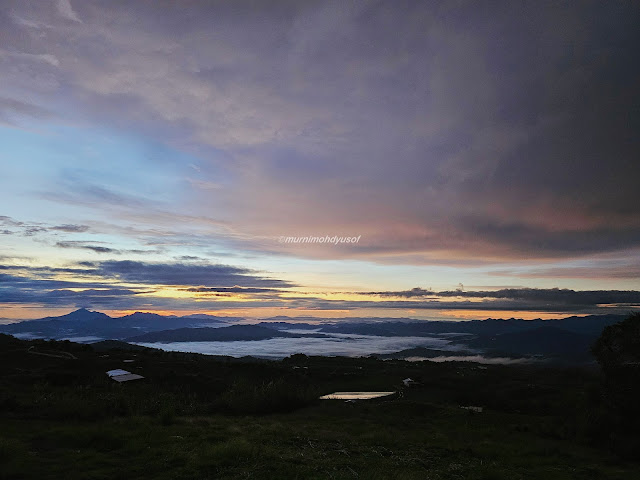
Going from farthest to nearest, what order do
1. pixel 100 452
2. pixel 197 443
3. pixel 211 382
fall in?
1. pixel 211 382
2. pixel 197 443
3. pixel 100 452

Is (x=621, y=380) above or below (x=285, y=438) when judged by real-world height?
above

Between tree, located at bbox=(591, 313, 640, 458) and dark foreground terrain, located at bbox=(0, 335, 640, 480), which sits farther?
tree, located at bbox=(591, 313, 640, 458)

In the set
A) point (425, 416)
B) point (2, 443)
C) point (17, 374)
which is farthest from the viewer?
point (17, 374)

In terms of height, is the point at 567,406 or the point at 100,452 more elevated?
the point at 100,452

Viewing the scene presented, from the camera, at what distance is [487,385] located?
78.2 metres

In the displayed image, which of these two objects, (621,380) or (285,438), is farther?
(621,380)

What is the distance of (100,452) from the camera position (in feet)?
59.6

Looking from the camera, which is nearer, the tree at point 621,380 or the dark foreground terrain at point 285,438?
the dark foreground terrain at point 285,438

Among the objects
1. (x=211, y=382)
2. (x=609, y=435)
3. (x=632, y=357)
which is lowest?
(x=211, y=382)

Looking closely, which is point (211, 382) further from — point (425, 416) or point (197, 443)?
point (197, 443)

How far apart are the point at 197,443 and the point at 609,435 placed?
100 feet

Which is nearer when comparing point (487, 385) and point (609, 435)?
point (609, 435)

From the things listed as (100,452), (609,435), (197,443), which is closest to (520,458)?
(609,435)

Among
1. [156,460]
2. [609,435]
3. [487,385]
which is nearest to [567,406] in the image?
[609,435]
